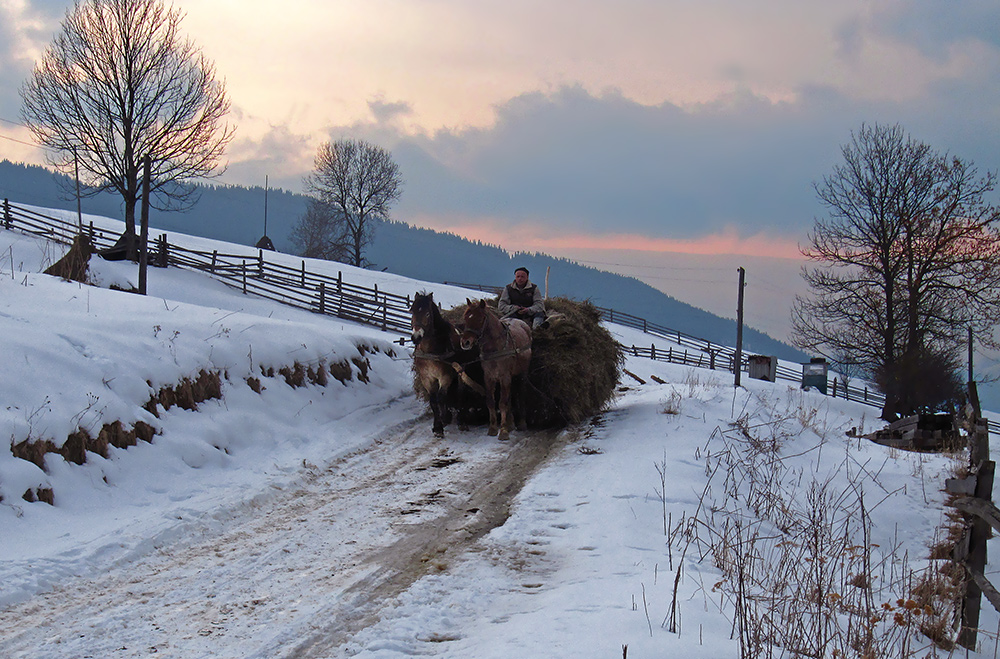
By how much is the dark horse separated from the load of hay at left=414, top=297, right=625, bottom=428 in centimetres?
44

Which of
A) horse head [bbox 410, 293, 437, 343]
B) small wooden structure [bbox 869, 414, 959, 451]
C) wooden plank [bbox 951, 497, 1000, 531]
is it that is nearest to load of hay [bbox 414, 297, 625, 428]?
horse head [bbox 410, 293, 437, 343]

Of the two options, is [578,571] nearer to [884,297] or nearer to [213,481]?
[213,481]

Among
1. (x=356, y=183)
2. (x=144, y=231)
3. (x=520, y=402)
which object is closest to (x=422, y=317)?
(x=520, y=402)

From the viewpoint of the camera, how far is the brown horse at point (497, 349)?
954 centimetres

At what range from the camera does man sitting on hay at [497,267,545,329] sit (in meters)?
10.8

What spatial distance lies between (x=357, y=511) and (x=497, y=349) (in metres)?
3.80

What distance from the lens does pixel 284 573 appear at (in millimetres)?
4863

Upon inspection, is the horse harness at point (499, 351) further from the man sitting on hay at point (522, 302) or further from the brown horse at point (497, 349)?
the man sitting on hay at point (522, 302)

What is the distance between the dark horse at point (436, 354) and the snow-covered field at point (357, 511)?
0.54 meters

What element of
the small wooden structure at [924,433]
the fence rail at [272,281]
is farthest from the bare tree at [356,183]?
the small wooden structure at [924,433]

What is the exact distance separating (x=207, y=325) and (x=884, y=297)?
22.3 m

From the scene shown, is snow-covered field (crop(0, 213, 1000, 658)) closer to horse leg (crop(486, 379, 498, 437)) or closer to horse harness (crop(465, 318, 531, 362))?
horse leg (crop(486, 379, 498, 437))

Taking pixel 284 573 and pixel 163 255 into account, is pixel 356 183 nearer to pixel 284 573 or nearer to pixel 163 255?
pixel 163 255

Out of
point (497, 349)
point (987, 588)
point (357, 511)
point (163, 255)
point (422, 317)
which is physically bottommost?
point (357, 511)
